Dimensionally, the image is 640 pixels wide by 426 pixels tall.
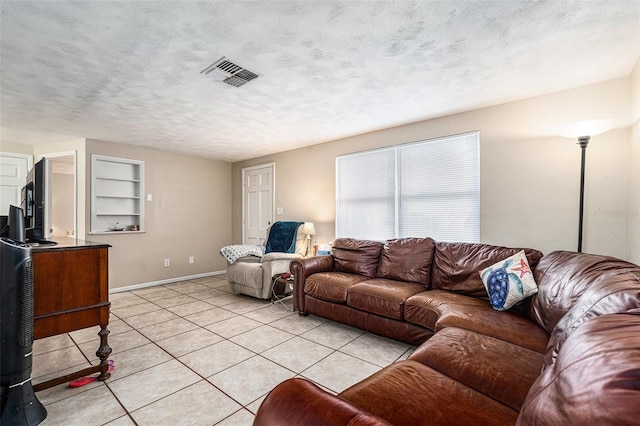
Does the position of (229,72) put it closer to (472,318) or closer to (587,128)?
(472,318)

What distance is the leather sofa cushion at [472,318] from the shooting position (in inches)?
66.8

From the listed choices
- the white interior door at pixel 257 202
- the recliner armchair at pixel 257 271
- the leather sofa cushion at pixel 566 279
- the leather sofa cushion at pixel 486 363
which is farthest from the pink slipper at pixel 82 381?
the white interior door at pixel 257 202

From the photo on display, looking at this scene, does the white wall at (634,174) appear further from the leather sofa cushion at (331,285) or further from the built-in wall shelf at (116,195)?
the built-in wall shelf at (116,195)

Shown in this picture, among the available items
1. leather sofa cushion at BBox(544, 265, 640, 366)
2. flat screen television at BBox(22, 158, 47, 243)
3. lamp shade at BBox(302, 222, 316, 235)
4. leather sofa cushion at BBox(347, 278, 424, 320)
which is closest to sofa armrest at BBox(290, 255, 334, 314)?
leather sofa cushion at BBox(347, 278, 424, 320)

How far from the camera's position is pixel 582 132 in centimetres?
229

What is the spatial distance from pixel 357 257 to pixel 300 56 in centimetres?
222

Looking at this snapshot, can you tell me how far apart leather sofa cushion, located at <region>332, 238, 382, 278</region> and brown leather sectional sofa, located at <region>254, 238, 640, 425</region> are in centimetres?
6

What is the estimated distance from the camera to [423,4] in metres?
1.57

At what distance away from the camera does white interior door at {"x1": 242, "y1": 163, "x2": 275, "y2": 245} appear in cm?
538

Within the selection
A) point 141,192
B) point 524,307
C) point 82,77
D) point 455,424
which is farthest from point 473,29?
point 141,192

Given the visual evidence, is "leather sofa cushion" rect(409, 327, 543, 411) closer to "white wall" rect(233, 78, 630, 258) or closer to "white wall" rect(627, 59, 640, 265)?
"white wall" rect(627, 59, 640, 265)

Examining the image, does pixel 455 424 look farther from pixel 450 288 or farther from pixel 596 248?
pixel 596 248

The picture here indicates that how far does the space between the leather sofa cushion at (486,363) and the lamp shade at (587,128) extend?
1.90 m

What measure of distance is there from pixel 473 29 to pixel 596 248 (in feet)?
7.18
